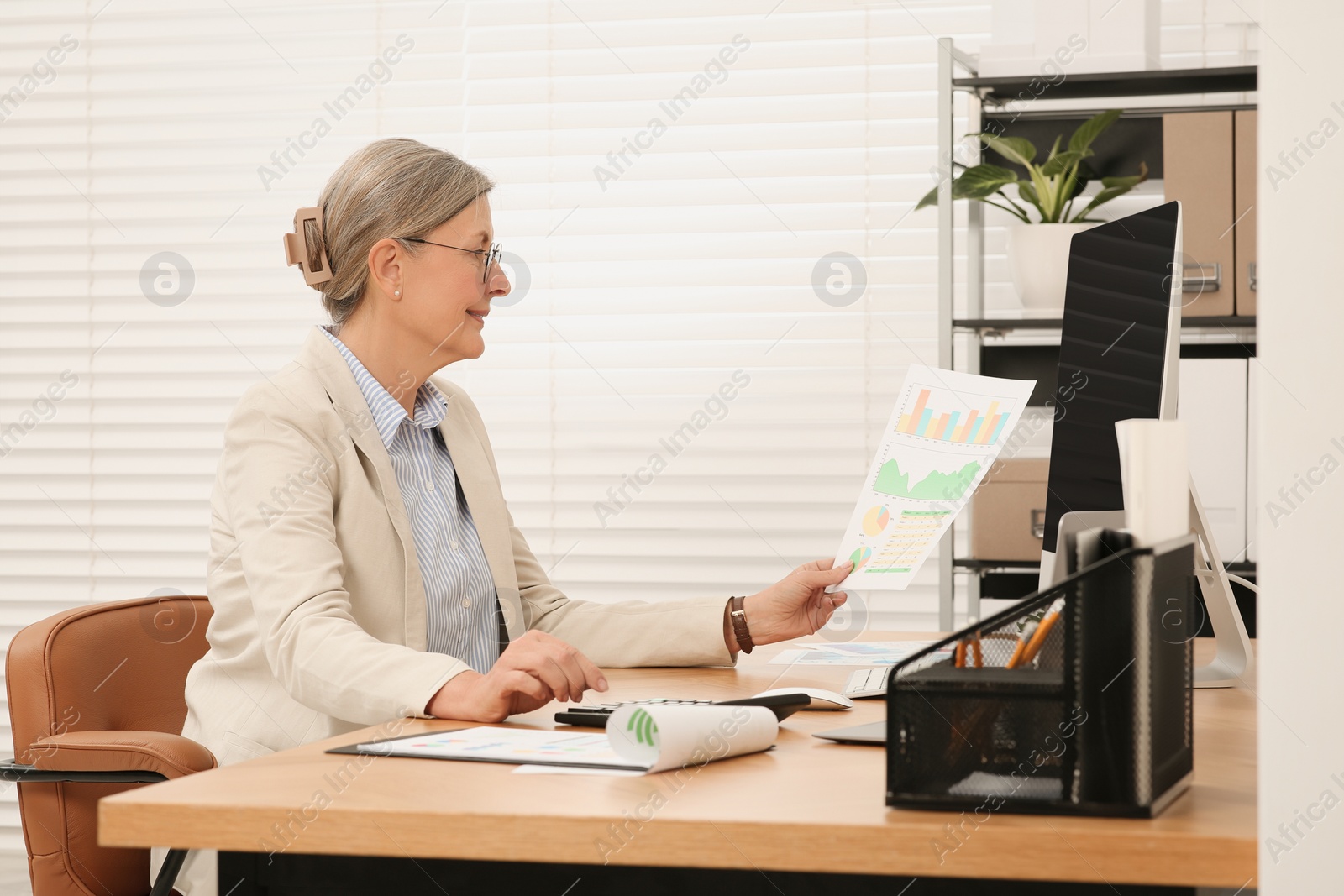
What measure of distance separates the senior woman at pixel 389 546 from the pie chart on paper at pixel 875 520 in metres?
0.10

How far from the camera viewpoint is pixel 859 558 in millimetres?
1416

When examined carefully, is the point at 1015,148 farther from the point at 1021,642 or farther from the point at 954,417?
the point at 1021,642

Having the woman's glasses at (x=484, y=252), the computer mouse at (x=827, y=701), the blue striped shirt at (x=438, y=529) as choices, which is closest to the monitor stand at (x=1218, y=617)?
the computer mouse at (x=827, y=701)

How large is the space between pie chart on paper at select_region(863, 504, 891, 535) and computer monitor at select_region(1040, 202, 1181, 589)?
0.17 m

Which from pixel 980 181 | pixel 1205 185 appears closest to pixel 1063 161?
pixel 980 181

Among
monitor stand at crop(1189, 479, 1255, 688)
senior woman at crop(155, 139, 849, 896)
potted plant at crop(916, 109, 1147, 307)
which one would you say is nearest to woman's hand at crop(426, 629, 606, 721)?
senior woman at crop(155, 139, 849, 896)

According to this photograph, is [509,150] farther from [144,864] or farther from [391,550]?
[144,864]

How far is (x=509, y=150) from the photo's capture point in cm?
305

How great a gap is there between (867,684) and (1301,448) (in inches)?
31.4

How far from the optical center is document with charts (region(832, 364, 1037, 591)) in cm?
130

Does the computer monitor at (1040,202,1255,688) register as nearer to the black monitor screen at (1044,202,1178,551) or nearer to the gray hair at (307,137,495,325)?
the black monitor screen at (1044,202,1178,551)

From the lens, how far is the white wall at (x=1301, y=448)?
679mm

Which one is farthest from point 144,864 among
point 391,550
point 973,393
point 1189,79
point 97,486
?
point 1189,79

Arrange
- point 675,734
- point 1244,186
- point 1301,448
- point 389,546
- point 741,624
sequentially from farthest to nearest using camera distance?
point 1244,186, point 741,624, point 389,546, point 675,734, point 1301,448
